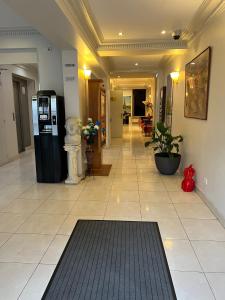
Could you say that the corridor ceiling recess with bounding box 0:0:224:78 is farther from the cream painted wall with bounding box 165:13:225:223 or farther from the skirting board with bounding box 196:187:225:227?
the skirting board with bounding box 196:187:225:227

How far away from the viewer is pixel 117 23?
3.64m

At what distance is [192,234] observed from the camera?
101 inches

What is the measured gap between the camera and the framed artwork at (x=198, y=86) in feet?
11.1

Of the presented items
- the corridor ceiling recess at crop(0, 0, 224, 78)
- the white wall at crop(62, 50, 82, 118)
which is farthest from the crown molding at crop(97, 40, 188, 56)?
the white wall at crop(62, 50, 82, 118)

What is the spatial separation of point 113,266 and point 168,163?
117 inches

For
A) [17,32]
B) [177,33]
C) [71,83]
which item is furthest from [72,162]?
[177,33]

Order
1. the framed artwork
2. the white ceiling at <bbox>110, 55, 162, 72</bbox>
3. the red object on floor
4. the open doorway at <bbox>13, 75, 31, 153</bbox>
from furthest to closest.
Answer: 1. the open doorway at <bbox>13, 75, 31, 153</bbox>
2. the white ceiling at <bbox>110, 55, 162, 72</bbox>
3. the red object on floor
4. the framed artwork

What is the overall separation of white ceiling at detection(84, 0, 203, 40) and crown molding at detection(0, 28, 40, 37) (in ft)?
4.52

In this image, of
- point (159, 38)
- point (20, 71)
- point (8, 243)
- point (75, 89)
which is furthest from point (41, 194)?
point (20, 71)

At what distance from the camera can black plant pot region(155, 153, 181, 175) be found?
468 cm

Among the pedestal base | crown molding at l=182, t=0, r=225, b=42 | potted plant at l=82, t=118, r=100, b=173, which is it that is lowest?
the pedestal base

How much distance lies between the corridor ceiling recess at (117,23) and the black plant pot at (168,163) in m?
2.19

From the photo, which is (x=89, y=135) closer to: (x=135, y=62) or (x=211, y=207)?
(x=211, y=207)

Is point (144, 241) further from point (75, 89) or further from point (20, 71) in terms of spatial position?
point (20, 71)
